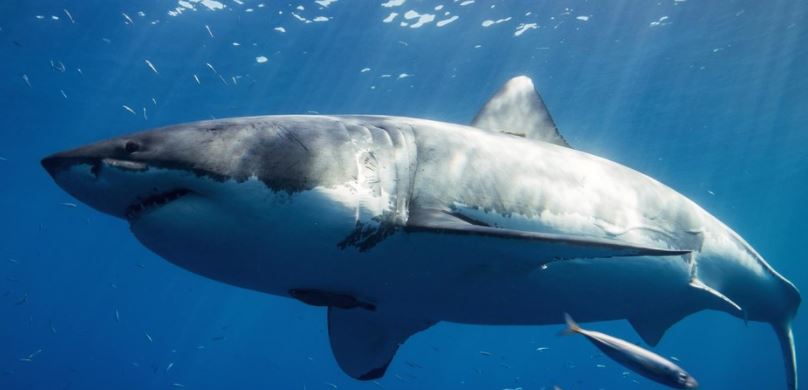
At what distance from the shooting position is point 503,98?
16.6ft

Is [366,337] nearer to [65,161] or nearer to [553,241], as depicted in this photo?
[553,241]

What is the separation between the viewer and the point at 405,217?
10.1 feet

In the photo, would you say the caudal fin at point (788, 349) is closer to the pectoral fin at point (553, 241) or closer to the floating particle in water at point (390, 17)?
the pectoral fin at point (553, 241)

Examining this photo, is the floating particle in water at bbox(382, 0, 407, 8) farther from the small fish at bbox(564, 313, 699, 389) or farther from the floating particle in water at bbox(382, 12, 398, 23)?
the small fish at bbox(564, 313, 699, 389)

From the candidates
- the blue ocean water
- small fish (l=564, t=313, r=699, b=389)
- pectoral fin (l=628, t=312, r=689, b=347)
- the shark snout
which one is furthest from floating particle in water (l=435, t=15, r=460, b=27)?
the shark snout

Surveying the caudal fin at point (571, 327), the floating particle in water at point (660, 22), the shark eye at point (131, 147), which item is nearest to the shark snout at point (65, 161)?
the shark eye at point (131, 147)

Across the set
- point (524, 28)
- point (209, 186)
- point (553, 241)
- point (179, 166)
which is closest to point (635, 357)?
point (553, 241)

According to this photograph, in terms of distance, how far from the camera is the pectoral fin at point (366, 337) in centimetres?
474

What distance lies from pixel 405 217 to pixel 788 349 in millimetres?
5936

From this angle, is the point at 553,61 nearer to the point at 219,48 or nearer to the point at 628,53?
the point at 628,53

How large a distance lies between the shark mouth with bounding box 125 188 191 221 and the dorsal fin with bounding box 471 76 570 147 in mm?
2986

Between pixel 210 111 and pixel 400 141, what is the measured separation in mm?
23927

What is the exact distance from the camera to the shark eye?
2.56 m

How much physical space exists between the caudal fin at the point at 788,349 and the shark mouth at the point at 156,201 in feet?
22.4
